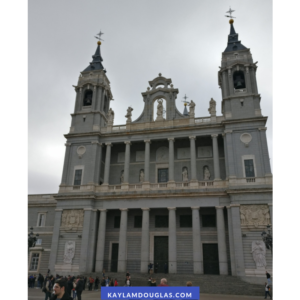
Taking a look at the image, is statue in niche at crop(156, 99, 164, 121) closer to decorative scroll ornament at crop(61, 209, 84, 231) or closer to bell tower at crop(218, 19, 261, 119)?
bell tower at crop(218, 19, 261, 119)

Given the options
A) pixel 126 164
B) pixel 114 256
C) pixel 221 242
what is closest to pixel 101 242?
pixel 114 256

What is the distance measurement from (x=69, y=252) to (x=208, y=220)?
1444 cm

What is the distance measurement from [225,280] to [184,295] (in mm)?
16986

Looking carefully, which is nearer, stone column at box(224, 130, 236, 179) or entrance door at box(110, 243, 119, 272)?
stone column at box(224, 130, 236, 179)

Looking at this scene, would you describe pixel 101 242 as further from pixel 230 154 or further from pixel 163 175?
pixel 230 154

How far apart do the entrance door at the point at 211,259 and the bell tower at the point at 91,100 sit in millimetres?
17999

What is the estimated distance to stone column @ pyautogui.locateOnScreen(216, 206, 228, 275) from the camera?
2499 cm

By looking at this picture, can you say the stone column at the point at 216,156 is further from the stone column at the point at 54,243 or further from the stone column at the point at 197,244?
the stone column at the point at 54,243

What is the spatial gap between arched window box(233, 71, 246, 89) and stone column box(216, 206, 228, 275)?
45.8ft

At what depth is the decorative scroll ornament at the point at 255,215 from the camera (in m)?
25.2

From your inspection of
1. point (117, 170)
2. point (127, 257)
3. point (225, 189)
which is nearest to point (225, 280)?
point (225, 189)

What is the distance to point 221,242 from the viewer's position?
25.8 metres

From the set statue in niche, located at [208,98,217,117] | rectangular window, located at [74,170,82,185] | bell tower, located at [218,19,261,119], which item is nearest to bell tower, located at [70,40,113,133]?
rectangular window, located at [74,170,82,185]

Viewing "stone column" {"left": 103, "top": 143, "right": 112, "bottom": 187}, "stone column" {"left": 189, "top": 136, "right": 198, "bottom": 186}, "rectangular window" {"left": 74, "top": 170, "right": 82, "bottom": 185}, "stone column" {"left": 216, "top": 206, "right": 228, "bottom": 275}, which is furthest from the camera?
"rectangular window" {"left": 74, "top": 170, "right": 82, "bottom": 185}
